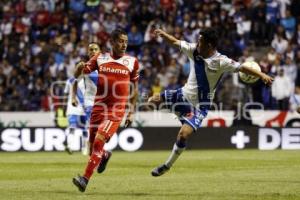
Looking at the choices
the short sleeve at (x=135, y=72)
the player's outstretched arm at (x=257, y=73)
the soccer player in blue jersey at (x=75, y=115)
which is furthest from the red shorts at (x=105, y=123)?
the soccer player in blue jersey at (x=75, y=115)

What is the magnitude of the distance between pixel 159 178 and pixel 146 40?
14.8m

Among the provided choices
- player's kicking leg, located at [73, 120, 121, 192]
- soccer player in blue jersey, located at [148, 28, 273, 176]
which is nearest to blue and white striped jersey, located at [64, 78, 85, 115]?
soccer player in blue jersey, located at [148, 28, 273, 176]

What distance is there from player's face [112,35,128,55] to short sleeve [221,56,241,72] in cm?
162

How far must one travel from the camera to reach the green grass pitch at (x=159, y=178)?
12398 mm

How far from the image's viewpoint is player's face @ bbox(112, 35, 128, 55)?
44.2 feet

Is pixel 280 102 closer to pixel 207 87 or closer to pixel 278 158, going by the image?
pixel 278 158

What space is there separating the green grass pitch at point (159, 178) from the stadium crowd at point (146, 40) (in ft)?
15.0

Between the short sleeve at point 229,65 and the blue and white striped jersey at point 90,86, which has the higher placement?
the short sleeve at point 229,65

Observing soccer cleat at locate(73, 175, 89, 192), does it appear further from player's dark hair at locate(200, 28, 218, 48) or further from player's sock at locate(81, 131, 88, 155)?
player's sock at locate(81, 131, 88, 155)

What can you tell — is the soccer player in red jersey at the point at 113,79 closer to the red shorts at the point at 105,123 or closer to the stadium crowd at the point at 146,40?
the red shorts at the point at 105,123

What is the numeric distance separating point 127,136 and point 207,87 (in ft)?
38.0

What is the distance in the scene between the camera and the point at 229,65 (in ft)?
43.9

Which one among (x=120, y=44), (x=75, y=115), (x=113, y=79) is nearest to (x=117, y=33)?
(x=120, y=44)

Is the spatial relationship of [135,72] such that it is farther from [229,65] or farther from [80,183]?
[80,183]
